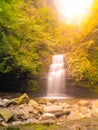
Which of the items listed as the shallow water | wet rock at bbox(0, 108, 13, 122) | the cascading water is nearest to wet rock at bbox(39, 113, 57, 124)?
the shallow water

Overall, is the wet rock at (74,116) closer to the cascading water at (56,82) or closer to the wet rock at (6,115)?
the wet rock at (6,115)

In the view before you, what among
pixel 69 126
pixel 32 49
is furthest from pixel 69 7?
pixel 69 126

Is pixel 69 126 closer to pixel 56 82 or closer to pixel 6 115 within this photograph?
pixel 6 115

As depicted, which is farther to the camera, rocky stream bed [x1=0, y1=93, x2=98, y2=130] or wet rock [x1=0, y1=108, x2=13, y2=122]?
wet rock [x1=0, y1=108, x2=13, y2=122]

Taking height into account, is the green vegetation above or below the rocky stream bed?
above

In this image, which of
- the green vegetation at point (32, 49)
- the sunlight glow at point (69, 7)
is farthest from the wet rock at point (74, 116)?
the sunlight glow at point (69, 7)

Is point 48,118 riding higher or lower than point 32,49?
lower

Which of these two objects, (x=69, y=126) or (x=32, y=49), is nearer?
(x=69, y=126)

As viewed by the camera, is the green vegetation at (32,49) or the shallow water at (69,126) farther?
the green vegetation at (32,49)

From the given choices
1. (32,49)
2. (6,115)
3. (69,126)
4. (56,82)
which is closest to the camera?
(69,126)

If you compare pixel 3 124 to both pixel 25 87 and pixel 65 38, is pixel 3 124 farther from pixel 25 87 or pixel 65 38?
pixel 65 38

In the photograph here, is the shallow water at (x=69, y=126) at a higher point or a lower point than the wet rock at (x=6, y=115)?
Result: lower

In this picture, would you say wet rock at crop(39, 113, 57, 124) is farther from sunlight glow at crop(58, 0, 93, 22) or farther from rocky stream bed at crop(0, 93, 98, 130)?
sunlight glow at crop(58, 0, 93, 22)

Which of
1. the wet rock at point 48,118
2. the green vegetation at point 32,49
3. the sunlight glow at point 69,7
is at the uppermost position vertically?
the sunlight glow at point 69,7
